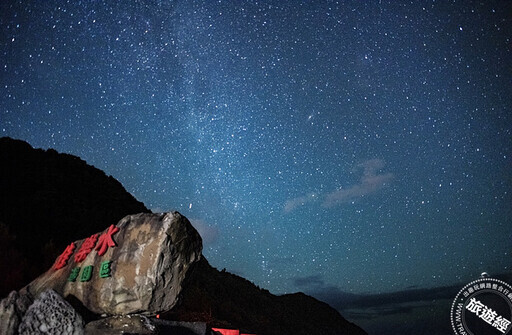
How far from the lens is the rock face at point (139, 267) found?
19.1ft

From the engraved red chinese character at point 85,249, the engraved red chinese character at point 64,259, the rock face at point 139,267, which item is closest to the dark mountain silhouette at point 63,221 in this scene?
the rock face at point 139,267

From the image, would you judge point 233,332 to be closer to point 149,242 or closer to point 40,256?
point 149,242

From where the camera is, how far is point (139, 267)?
19.3ft

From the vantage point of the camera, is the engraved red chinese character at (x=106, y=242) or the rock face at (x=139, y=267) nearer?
the rock face at (x=139, y=267)

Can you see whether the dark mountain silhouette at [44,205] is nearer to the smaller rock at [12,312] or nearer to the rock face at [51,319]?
the smaller rock at [12,312]

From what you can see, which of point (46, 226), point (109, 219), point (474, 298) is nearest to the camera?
point (474, 298)

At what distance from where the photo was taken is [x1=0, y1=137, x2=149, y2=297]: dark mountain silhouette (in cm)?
1147

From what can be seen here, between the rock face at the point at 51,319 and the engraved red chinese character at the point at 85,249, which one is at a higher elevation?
the engraved red chinese character at the point at 85,249

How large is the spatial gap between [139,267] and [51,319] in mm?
1553

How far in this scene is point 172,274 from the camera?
593cm

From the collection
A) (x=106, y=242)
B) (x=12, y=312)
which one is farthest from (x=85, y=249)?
(x=12, y=312)

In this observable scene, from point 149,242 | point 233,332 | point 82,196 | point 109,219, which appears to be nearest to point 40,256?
point 109,219

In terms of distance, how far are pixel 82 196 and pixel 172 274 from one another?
14.7 metres

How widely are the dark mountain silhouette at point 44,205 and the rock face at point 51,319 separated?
4.77m
